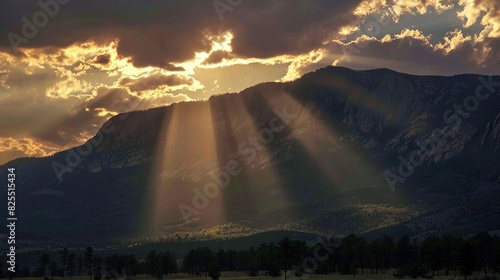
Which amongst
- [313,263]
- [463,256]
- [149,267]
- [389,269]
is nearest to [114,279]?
[149,267]

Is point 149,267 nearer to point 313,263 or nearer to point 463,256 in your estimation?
point 313,263

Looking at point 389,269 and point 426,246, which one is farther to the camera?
Result: point 389,269

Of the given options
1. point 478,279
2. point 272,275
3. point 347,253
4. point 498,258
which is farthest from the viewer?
point 347,253

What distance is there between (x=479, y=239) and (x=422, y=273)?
26.8m

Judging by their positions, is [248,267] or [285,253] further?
[248,267]

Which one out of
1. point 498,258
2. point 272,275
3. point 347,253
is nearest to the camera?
point 498,258

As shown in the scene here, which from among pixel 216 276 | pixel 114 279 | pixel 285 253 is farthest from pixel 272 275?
pixel 114 279

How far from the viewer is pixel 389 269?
19575 cm

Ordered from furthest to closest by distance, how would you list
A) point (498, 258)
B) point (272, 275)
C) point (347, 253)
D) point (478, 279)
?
point (347, 253)
point (272, 275)
point (498, 258)
point (478, 279)

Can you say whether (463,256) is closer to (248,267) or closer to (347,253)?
(347,253)

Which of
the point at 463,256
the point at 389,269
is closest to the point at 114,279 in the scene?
the point at 389,269

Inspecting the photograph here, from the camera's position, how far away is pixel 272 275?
17538 cm

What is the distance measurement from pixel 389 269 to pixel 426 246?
2163cm

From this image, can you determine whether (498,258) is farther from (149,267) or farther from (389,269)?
(149,267)
